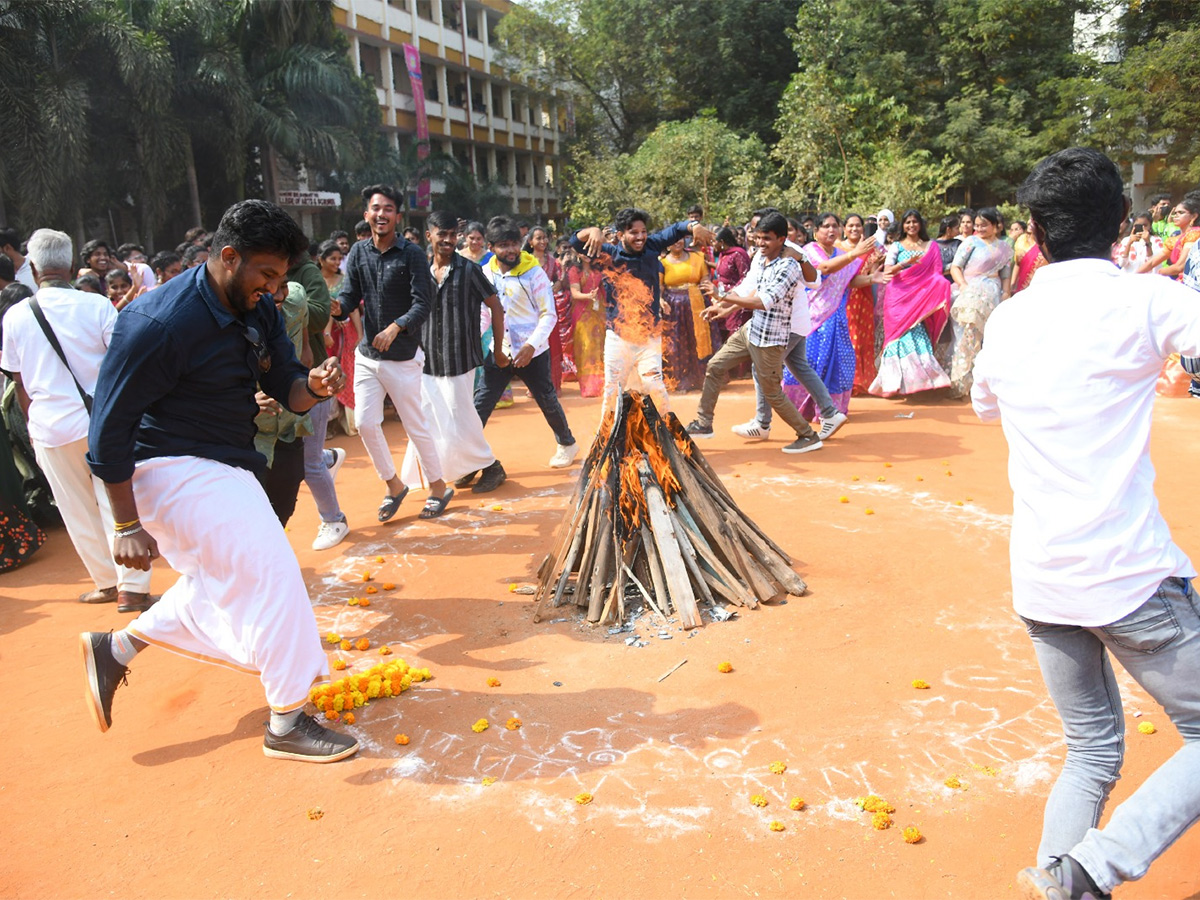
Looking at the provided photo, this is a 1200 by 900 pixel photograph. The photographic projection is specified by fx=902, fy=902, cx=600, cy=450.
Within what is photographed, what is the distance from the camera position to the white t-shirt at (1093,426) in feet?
6.72

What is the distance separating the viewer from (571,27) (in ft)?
126

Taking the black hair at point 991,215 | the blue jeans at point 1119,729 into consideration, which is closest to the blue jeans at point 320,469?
the blue jeans at point 1119,729

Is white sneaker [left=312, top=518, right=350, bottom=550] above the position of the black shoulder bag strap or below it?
below

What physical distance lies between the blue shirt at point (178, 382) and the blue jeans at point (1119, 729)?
2673 millimetres

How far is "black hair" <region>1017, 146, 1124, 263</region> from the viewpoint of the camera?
2.12 m

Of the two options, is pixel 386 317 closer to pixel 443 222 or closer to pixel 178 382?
pixel 443 222

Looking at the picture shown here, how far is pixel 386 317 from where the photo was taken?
19.1ft

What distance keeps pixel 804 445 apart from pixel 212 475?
5.40m

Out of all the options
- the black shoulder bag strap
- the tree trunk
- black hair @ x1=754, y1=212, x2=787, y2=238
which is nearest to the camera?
the black shoulder bag strap

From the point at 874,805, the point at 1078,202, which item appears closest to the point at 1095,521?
the point at 1078,202

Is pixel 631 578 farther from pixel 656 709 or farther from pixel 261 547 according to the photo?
pixel 261 547

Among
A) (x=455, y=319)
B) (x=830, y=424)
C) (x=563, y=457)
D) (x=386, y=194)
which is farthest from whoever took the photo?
(x=830, y=424)

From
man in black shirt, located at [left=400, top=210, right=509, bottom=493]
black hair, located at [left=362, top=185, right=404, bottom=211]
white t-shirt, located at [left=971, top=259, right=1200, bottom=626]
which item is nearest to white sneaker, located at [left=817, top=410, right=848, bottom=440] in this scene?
man in black shirt, located at [left=400, top=210, right=509, bottom=493]

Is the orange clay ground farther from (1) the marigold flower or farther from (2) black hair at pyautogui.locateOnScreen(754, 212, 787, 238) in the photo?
(2) black hair at pyautogui.locateOnScreen(754, 212, 787, 238)
